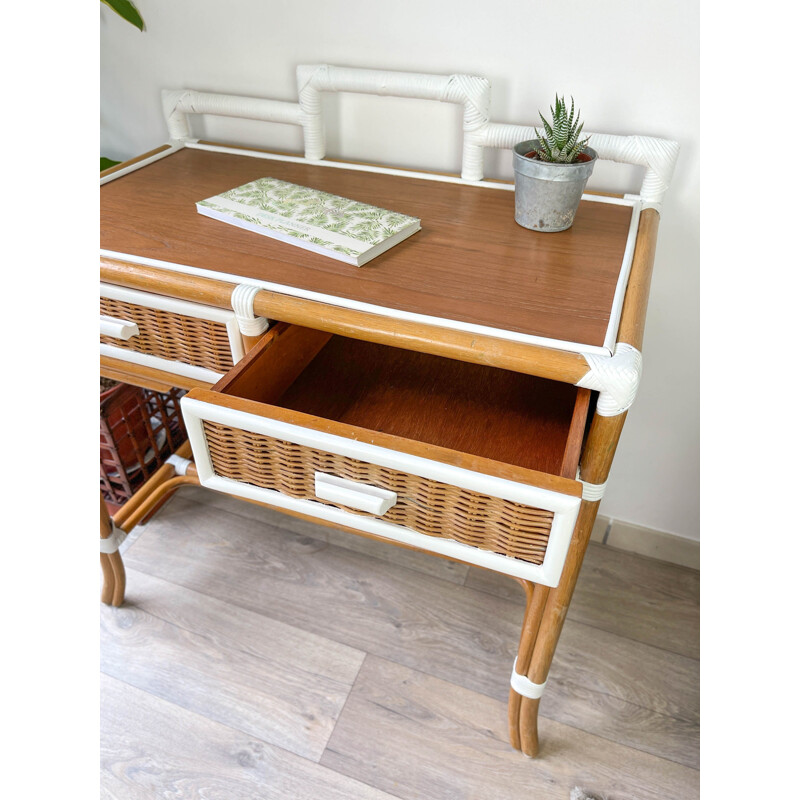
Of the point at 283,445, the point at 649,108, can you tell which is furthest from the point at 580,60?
the point at 283,445

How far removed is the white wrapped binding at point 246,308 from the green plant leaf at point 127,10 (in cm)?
66

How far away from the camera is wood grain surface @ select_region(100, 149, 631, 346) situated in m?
0.74

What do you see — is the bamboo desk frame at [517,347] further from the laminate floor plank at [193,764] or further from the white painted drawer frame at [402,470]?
the laminate floor plank at [193,764]

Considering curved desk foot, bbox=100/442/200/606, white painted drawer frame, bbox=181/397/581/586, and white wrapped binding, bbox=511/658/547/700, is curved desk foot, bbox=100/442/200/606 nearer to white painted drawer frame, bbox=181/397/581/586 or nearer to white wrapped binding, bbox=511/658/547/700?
white painted drawer frame, bbox=181/397/581/586

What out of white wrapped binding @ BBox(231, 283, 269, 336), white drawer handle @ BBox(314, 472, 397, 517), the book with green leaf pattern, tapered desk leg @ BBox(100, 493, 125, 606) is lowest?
tapered desk leg @ BBox(100, 493, 125, 606)

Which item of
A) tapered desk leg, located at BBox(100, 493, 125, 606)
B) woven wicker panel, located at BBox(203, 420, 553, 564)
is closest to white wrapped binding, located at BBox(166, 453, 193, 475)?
tapered desk leg, located at BBox(100, 493, 125, 606)

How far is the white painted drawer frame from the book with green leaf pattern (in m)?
0.27

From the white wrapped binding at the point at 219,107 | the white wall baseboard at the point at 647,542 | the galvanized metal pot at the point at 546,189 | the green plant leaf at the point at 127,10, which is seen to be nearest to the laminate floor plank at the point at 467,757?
the white wall baseboard at the point at 647,542

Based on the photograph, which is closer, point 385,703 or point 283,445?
point 283,445

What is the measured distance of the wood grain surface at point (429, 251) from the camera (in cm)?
74

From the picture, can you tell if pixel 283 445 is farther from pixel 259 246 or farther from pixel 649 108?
pixel 649 108

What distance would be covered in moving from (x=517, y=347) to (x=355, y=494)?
0.75 ft

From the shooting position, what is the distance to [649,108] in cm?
95
